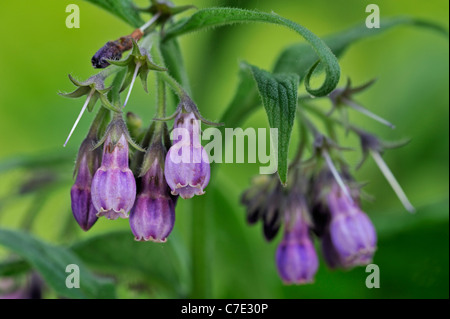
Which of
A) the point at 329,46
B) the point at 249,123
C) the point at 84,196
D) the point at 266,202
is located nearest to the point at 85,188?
the point at 84,196

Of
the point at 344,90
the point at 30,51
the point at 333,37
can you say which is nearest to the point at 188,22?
the point at 344,90

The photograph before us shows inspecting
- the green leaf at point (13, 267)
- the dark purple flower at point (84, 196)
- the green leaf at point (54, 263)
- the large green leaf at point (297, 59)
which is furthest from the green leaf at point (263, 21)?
the green leaf at point (13, 267)

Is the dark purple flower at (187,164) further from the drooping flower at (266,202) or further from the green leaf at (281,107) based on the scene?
the drooping flower at (266,202)

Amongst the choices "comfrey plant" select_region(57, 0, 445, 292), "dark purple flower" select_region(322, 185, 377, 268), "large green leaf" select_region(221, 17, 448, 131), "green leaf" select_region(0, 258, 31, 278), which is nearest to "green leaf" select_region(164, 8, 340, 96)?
"comfrey plant" select_region(57, 0, 445, 292)

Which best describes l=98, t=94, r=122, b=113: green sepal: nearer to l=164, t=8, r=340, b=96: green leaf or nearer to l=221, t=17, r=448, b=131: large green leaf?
l=164, t=8, r=340, b=96: green leaf
